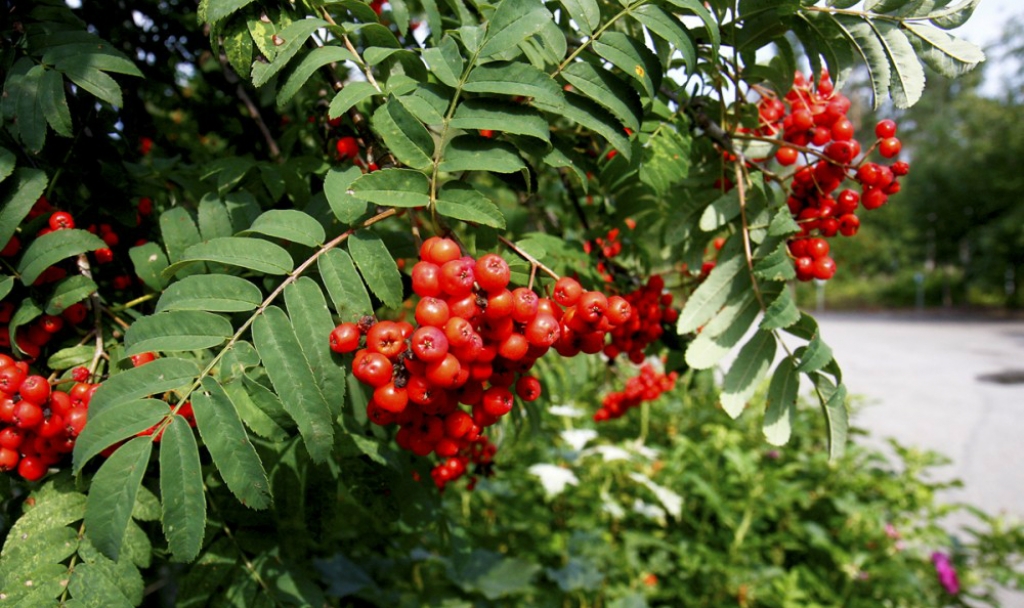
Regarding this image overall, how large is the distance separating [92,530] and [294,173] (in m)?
0.90

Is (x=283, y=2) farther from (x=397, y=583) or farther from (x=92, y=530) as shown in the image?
(x=397, y=583)

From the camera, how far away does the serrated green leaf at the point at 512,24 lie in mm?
1089

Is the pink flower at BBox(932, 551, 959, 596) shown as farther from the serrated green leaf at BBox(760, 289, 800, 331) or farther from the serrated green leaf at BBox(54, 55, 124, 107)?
the serrated green leaf at BBox(54, 55, 124, 107)

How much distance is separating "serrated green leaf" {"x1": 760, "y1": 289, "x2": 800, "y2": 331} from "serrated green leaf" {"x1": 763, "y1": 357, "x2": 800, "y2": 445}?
0.74 feet

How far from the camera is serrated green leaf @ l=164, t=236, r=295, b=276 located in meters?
1.16

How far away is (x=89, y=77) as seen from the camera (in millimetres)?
1324

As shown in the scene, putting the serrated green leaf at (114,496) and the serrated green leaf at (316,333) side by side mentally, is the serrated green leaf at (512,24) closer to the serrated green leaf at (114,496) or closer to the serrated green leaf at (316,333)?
the serrated green leaf at (316,333)

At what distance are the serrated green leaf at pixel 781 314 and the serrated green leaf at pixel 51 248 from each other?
1501mm

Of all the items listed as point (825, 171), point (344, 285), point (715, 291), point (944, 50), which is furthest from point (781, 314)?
point (344, 285)

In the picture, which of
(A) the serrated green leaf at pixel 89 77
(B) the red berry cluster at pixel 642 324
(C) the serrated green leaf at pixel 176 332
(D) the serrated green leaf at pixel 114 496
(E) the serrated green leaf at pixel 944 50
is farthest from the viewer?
(B) the red berry cluster at pixel 642 324

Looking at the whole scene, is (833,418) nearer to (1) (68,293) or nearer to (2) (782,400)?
(2) (782,400)

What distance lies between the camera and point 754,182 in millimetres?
1577

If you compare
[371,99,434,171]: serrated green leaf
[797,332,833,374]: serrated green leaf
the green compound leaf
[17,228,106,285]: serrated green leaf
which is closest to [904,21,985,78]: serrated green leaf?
[797,332,833,374]: serrated green leaf

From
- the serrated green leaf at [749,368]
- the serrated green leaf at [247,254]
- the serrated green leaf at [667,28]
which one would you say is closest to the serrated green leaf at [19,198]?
the serrated green leaf at [247,254]
